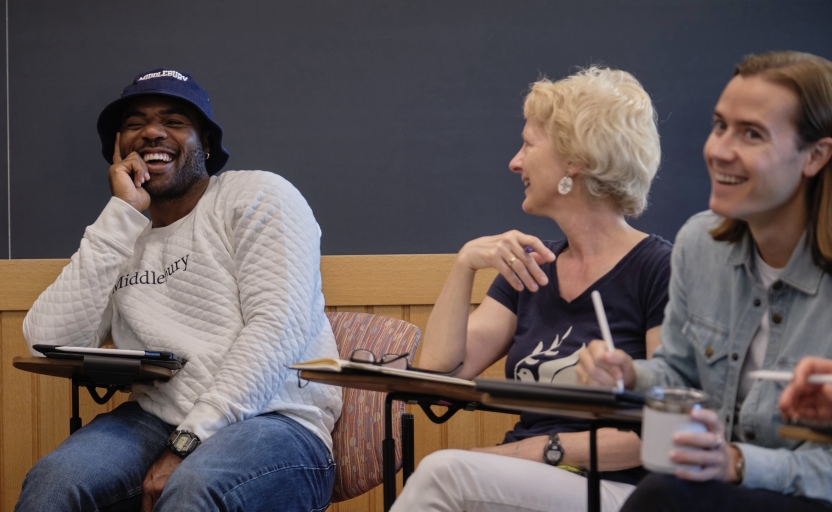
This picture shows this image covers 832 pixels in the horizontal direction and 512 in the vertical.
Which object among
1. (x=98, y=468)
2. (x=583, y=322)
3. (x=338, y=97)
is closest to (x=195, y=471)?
(x=98, y=468)

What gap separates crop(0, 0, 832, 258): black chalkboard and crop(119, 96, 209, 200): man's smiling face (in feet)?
1.05

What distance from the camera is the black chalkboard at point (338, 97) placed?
9.09 ft

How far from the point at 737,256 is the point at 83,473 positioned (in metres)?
1.49

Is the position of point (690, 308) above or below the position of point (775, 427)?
above

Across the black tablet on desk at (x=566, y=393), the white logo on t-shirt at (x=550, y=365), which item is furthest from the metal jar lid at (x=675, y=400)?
the white logo on t-shirt at (x=550, y=365)

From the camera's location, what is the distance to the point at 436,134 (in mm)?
2795

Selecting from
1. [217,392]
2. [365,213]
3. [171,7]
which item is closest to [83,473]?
[217,392]

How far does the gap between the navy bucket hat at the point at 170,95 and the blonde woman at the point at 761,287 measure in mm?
1531

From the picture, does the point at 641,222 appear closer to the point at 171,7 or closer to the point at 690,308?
the point at 690,308

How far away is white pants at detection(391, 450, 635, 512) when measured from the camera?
5.05ft

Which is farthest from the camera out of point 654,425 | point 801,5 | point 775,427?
point 801,5

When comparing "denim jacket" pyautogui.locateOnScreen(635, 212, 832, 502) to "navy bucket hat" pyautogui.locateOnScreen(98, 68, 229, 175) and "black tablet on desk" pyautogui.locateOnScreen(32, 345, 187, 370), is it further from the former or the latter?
"navy bucket hat" pyautogui.locateOnScreen(98, 68, 229, 175)

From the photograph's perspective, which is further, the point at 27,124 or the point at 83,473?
the point at 27,124

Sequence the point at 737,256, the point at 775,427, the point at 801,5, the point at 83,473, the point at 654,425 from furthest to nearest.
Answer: the point at 801,5, the point at 83,473, the point at 737,256, the point at 775,427, the point at 654,425
